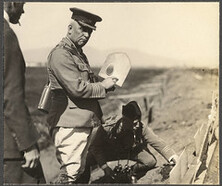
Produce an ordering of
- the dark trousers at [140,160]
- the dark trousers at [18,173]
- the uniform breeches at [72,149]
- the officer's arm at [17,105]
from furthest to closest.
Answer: the dark trousers at [140,160], the uniform breeches at [72,149], the dark trousers at [18,173], the officer's arm at [17,105]

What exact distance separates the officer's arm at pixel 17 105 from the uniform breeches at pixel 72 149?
10.2 inches

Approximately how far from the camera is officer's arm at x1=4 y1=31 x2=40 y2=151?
3.78 m

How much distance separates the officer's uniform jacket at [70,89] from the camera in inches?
160

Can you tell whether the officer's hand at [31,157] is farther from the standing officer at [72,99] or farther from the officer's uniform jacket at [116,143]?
the officer's uniform jacket at [116,143]

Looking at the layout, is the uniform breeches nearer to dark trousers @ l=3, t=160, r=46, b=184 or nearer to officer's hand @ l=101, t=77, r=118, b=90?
dark trousers @ l=3, t=160, r=46, b=184

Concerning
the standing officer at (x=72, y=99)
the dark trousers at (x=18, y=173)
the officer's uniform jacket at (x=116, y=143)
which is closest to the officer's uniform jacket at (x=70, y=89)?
the standing officer at (x=72, y=99)

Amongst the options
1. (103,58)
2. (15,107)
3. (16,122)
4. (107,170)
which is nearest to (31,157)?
(16,122)

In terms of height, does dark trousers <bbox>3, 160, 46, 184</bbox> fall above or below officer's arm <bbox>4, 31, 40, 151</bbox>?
below

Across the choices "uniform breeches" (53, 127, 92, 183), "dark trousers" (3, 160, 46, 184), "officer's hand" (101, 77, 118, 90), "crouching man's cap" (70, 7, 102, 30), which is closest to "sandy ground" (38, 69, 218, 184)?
"officer's hand" (101, 77, 118, 90)

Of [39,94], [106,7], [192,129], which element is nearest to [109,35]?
[106,7]

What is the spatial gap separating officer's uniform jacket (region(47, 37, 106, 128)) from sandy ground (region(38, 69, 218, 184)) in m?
0.37

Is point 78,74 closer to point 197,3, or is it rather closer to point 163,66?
point 163,66

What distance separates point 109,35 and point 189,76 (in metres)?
0.67

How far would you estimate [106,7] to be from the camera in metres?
4.23
